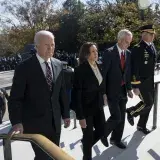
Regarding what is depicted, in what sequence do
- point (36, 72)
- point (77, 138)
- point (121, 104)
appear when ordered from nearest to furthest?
1. point (36, 72)
2. point (121, 104)
3. point (77, 138)

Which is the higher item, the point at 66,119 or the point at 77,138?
the point at 66,119

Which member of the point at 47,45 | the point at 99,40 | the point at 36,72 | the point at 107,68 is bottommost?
the point at 99,40

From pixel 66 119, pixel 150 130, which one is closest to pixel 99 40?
pixel 150 130

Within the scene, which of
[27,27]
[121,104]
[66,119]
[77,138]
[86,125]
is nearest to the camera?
[66,119]

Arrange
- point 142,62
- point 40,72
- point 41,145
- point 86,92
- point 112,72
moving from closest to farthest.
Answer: point 41,145, point 40,72, point 86,92, point 112,72, point 142,62

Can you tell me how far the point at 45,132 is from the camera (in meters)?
2.95

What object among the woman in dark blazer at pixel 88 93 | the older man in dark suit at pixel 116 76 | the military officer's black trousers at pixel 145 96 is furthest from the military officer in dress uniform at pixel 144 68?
the woman in dark blazer at pixel 88 93

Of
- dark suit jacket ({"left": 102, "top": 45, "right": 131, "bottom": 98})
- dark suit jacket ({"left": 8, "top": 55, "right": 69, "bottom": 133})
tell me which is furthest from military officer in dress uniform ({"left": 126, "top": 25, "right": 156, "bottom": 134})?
dark suit jacket ({"left": 8, "top": 55, "right": 69, "bottom": 133})

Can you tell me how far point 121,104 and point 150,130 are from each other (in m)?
1.07

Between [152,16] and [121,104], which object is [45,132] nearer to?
[121,104]

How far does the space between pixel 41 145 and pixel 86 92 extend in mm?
1875

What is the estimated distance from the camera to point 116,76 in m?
4.17

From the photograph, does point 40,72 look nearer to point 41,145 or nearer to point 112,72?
point 41,145

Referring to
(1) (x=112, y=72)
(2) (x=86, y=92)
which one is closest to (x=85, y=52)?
(2) (x=86, y=92)
